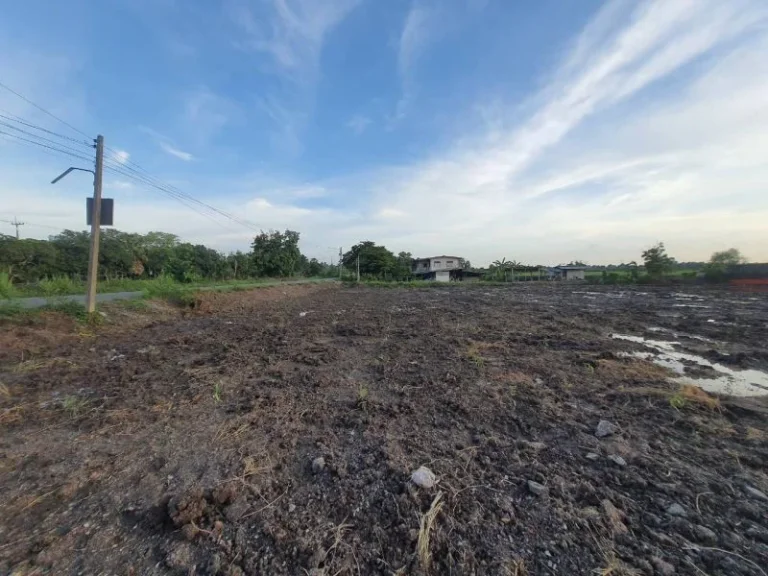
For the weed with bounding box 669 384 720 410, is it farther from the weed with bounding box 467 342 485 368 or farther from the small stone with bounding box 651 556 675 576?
the small stone with bounding box 651 556 675 576

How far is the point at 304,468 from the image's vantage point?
2402 millimetres

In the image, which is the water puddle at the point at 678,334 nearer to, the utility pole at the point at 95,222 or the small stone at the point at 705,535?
the small stone at the point at 705,535

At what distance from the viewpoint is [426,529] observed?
5.67ft

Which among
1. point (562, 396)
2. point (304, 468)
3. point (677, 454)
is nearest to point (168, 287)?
point (304, 468)

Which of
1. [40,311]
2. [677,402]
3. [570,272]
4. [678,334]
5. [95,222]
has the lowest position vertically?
[677,402]

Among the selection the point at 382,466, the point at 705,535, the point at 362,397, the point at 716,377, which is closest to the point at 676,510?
the point at 705,535

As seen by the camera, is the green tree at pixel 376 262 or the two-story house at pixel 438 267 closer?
the green tree at pixel 376 262

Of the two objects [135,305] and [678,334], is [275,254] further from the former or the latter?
[678,334]

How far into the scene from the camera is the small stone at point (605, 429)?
2834 millimetres

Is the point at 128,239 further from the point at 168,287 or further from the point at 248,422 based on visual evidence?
the point at 248,422

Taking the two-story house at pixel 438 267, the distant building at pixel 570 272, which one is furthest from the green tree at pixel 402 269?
the distant building at pixel 570 272

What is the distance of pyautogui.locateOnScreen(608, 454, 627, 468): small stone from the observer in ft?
7.79

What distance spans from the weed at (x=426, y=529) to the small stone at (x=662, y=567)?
1098 mm

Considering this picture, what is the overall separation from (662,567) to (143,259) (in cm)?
4035
